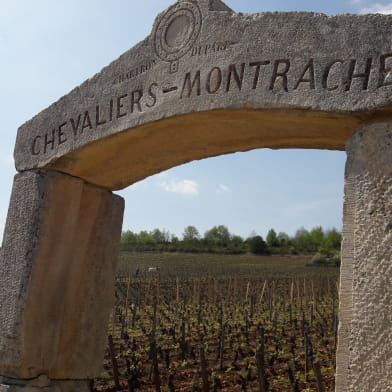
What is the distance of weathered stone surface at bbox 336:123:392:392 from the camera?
2195mm

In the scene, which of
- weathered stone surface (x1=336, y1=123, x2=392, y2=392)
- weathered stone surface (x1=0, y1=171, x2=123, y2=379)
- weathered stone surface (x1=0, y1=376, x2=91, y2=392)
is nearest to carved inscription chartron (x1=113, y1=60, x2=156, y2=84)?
weathered stone surface (x1=0, y1=171, x2=123, y2=379)

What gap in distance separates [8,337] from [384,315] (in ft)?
8.19

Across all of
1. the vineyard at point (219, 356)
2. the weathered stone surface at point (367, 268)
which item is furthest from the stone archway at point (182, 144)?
the vineyard at point (219, 356)

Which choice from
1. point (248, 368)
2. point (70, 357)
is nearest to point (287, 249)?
point (248, 368)

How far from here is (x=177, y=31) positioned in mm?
3170

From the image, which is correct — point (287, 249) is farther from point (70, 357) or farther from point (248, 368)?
point (70, 357)

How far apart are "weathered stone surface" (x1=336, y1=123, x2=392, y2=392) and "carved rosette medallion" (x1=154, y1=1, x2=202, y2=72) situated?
3.98ft

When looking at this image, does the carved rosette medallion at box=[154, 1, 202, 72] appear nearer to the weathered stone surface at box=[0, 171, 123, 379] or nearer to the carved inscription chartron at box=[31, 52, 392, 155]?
the carved inscription chartron at box=[31, 52, 392, 155]

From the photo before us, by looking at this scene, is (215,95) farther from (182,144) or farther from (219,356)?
(219,356)

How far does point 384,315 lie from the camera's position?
2203mm

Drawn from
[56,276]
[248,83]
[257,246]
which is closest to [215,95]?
[248,83]

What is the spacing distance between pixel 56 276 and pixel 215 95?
1839 millimetres

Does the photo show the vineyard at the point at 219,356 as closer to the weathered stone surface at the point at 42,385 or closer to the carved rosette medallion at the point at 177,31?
the weathered stone surface at the point at 42,385

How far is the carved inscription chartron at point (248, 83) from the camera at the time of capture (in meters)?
2.37
